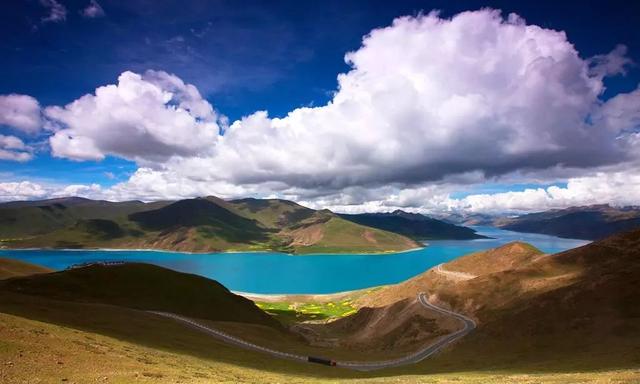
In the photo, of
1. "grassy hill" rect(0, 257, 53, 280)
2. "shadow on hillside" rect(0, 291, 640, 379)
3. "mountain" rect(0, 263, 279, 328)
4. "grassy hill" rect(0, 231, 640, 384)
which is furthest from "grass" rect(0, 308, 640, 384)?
"grassy hill" rect(0, 257, 53, 280)

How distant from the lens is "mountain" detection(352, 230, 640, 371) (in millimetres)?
61156

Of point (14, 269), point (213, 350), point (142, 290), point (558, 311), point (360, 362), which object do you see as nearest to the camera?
point (213, 350)

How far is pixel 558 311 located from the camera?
84.9 metres

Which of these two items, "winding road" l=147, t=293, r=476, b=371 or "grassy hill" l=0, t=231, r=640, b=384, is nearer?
"grassy hill" l=0, t=231, r=640, b=384

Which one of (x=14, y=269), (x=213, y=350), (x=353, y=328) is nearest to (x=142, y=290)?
(x=213, y=350)

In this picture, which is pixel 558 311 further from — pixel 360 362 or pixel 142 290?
pixel 142 290

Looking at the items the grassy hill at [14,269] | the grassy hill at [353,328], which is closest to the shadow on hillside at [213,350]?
the grassy hill at [353,328]

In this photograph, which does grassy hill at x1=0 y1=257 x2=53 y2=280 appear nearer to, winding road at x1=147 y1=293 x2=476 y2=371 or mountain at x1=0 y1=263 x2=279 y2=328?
mountain at x1=0 y1=263 x2=279 y2=328

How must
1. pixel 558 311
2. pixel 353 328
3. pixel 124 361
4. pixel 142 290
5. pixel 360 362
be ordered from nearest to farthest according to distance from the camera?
1. pixel 124 361
2. pixel 360 362
3. pixel 558 311
4. pixel 142 290
5. pixel 353 328

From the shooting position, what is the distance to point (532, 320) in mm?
84688

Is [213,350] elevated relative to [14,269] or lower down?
lower down

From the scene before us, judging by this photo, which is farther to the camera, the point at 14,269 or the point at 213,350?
the point at 14,269

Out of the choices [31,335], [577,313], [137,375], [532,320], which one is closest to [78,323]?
[31,335]

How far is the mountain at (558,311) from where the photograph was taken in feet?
201
